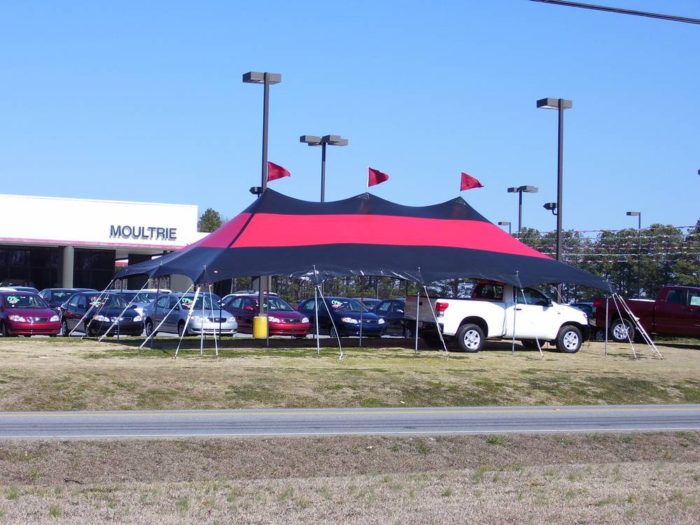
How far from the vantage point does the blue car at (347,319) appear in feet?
108

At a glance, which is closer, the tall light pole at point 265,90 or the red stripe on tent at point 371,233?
the red stripe on tent at point 371,233

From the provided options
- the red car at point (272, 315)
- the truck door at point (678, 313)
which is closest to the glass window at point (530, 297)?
the truck door at point (678, 313)

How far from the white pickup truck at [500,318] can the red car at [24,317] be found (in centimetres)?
1019

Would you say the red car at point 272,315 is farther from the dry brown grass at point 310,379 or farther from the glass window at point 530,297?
the glass window at point 530,297

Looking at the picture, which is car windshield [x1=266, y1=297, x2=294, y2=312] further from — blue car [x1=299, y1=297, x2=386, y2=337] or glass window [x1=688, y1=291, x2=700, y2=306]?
glass window [x1=688, y1=291, x2=700, y2=306]

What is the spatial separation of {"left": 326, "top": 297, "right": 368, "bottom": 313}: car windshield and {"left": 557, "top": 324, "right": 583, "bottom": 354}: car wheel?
24.2 feet

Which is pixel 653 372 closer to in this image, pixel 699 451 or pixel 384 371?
pixel 384 371

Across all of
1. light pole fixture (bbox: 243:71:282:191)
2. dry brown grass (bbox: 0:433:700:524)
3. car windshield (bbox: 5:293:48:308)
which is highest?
light pole fixture (bbox: 243:71:282:191)

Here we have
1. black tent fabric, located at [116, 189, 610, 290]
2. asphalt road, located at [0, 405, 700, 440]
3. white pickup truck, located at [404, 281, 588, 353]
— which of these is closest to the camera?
asphalt road, located at [0, 405, 700, 440]

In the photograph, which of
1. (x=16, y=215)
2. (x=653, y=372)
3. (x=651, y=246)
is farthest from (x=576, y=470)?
(x=16, y=215)

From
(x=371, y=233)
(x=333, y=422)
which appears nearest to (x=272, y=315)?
(x=371, y=233)

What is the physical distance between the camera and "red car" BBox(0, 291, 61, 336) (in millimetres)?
29875

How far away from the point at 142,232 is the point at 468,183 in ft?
90.8

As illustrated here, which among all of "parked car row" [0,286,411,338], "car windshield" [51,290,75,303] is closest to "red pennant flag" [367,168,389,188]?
"parked car row" [0,286,411,338]
